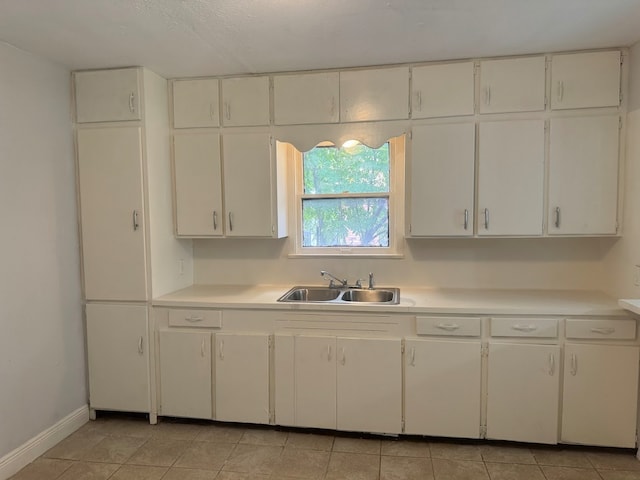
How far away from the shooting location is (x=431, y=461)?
243cm

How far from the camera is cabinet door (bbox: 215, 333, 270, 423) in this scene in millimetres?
2742

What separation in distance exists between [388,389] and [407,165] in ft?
4.85

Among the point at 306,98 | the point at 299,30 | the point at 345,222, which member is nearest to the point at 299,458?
the point at 345,222

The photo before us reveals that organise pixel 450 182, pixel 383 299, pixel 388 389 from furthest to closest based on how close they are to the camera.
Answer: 1. pixel 383 299
2. pixel 450 182
3. pixel 388 389

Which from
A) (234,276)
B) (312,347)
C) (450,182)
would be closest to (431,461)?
(312,347)

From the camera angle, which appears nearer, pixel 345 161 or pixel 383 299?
pixel 383 299

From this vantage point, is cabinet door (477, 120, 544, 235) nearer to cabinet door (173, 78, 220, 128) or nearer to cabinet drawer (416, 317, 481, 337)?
cabinet drawer (416, 317, 481, 337)

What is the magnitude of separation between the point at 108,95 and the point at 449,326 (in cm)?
268

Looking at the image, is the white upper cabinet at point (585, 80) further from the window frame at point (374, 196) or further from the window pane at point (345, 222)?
the window pane at point (345, 222)

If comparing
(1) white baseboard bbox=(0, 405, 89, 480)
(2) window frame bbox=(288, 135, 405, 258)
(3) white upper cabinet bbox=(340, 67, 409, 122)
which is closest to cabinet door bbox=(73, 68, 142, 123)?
(2) window frame bbox=(288, 135, 405, 258)

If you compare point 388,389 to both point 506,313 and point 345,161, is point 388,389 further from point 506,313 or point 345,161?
point 345,161

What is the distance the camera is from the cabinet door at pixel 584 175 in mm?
2613

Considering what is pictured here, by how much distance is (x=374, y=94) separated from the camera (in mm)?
2834

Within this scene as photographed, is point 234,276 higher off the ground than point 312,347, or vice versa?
point 234,276
